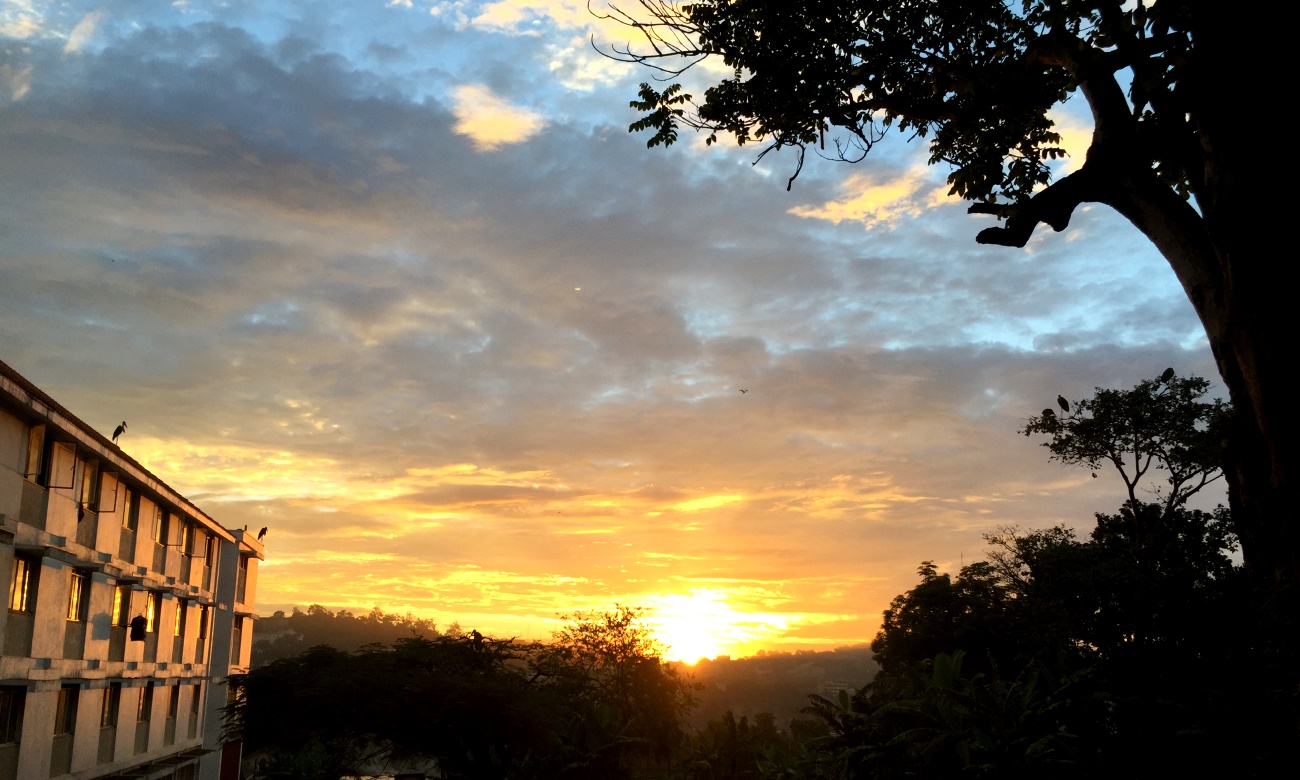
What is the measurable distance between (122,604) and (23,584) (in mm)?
7956

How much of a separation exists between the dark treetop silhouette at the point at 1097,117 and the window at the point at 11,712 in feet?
70.1

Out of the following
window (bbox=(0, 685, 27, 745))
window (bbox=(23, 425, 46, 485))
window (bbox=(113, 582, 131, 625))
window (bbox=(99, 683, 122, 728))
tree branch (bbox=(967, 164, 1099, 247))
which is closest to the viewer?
tree branch (bbox=(967, 164, 1099, 247))

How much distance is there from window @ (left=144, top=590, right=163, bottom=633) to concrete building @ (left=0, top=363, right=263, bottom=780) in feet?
0.12

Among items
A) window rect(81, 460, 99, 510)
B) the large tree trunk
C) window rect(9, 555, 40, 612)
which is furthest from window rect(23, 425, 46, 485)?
the large tree trunk

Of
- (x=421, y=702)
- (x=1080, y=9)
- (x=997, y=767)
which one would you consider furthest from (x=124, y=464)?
(x=1080, y=9)

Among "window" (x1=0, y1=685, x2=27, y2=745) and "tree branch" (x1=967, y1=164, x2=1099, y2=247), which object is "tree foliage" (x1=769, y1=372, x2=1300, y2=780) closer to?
"tree branch" (x1=967, y1=164, x2=1099, y2=247)

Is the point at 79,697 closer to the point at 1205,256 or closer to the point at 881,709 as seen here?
the point at 881,709

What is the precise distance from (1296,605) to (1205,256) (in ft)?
7.17

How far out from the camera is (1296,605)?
16.9ft

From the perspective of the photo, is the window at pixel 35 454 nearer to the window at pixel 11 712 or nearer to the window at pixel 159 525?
the window at pixel 11 712

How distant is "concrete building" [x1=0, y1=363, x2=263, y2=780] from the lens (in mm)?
22516

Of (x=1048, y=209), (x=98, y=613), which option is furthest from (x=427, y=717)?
(x=1048, y=209)

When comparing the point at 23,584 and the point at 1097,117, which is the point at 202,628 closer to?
the point at 23,584

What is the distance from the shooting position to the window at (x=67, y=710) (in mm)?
25641
